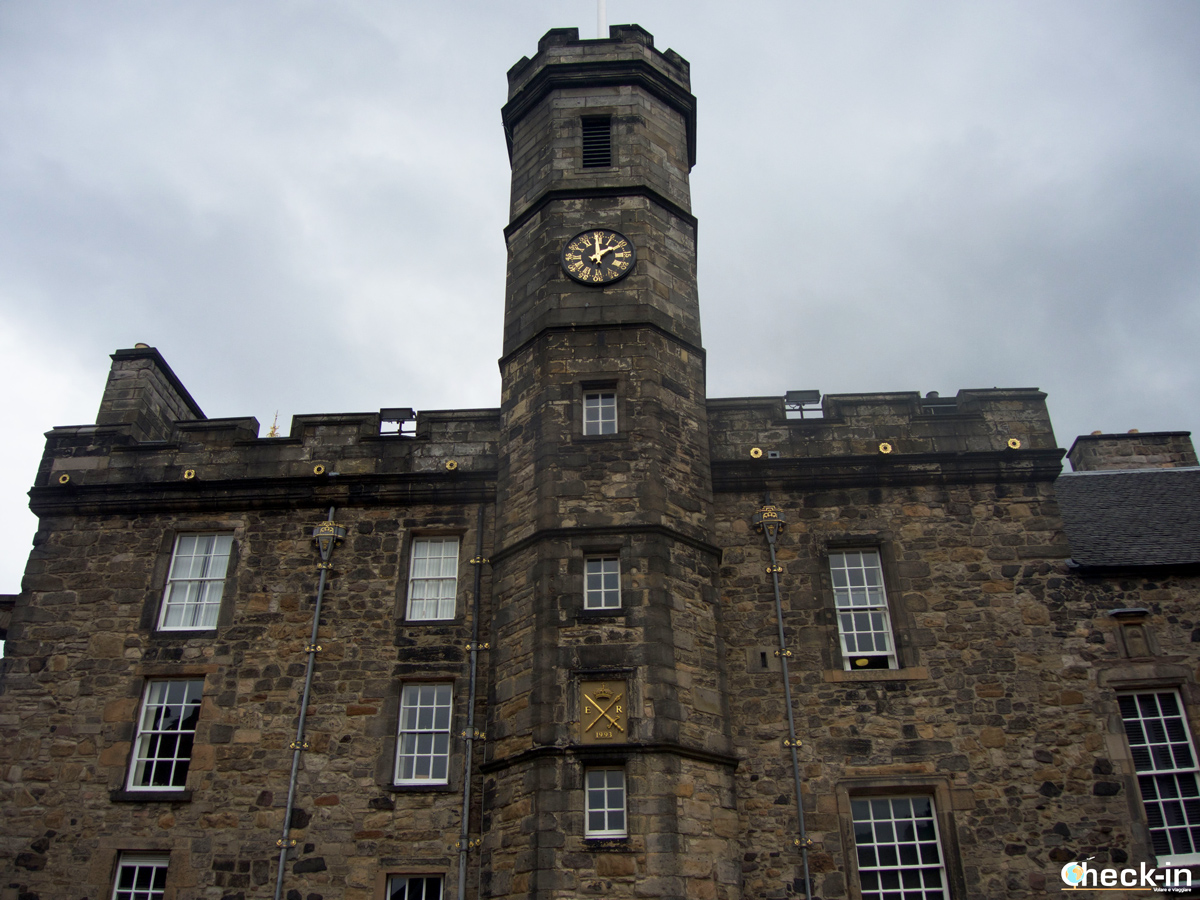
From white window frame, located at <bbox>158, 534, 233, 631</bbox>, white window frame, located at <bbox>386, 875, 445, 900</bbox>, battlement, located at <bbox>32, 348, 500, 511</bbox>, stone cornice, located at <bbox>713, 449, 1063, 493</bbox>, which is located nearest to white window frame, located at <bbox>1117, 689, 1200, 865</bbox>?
stone cornice, located at <bbox>713, 449, 1063, 493</bbox>

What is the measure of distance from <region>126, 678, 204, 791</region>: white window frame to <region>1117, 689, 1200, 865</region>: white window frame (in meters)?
13.2

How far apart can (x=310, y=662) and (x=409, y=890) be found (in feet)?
11.4

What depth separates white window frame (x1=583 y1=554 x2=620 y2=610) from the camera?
12.3 meters

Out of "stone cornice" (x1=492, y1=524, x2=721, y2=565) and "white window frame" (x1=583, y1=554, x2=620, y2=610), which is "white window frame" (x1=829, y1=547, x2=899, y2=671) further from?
"white window frame" (x1=583, y1=554, x2=620, y2=610)

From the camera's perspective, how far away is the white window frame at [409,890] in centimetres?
1213

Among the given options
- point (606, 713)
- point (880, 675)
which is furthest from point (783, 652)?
point (606, 713)

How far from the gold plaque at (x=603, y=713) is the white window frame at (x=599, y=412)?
3.84 metres

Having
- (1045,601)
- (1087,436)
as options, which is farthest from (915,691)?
(1087,436)

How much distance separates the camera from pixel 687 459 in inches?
540

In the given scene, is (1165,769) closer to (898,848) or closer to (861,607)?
(898,848)

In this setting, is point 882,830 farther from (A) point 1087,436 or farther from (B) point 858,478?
(A) point 1087,436

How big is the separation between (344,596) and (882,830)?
8363mm

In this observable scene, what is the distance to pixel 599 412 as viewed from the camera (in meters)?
13.8

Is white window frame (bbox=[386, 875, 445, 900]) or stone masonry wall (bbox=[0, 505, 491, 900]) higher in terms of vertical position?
stone masonry wall (bbox=[0, 505, 491, 900])
